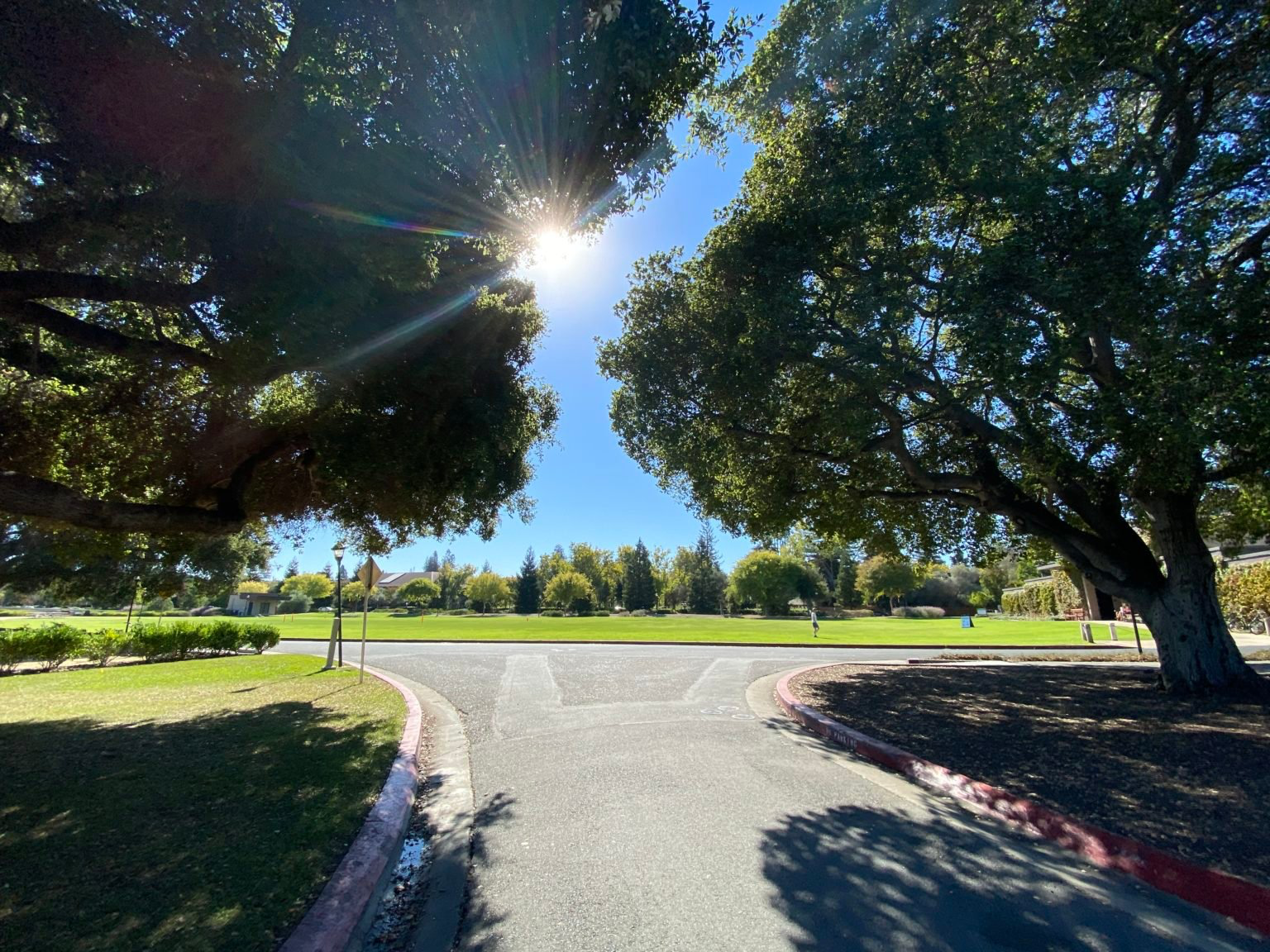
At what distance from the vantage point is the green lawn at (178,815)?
299cm

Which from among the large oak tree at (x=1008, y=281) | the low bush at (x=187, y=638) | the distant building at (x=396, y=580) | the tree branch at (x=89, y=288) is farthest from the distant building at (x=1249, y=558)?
the distant building at (x=396, y=580)

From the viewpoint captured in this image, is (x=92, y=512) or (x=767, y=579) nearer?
(x=92, y=512)

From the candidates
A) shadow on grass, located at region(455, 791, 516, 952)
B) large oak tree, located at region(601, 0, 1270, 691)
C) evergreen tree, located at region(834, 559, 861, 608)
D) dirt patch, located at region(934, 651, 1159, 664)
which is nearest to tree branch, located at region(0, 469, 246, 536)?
shadow on grass, located at region(455, 791, 516, 952)

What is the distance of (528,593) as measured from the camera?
78938 millimetres

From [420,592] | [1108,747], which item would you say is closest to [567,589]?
[420,592]

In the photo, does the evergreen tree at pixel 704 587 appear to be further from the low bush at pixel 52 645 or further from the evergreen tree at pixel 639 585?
the low bush at pixel 52 645

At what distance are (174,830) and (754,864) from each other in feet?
13.6

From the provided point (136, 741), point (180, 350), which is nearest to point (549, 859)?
point (136, 741)

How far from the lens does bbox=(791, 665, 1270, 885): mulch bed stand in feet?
13.8

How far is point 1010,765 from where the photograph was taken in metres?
5.82

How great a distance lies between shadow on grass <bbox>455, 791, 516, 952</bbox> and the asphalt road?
0.01m

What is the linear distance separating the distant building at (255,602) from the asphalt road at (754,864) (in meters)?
82.5

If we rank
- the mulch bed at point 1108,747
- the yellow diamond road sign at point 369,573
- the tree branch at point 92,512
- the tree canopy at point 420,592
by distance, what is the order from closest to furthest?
the mulch bed at point 1108,747 < the tree branch at point 92,512 < the yellow diamond road sign at point 369,573 < the tree canopy at point 420,592

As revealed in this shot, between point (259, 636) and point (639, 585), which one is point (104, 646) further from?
point (639, 585)
